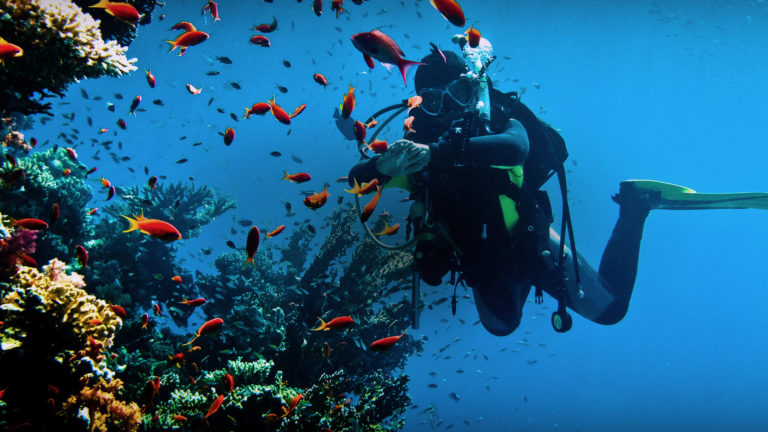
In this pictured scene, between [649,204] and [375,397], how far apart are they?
6387 millimetres

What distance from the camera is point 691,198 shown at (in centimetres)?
634

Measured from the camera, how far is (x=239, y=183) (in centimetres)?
4791

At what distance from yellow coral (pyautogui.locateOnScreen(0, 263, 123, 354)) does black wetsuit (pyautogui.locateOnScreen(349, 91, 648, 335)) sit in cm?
299

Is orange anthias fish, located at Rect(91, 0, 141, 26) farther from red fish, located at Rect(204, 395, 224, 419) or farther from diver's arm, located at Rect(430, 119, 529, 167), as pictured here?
red fish, located at Rect(204, 395, 224, 419)

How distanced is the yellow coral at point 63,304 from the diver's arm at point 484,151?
3.74 meters

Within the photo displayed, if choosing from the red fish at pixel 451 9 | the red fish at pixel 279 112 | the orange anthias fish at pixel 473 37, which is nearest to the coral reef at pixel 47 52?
the red fish at pixel 279 112

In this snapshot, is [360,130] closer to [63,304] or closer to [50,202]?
[63,304]

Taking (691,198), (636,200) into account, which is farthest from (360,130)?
(691,198)

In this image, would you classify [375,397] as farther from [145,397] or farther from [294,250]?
[294,250]

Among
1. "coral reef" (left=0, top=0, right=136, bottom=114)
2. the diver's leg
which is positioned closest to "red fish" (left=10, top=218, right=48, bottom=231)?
"coral reef" (left=0, top=0, right=136, bottom=114)

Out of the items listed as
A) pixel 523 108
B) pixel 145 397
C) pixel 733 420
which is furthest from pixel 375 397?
pixel 733 420

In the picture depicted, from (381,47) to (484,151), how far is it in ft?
5.05

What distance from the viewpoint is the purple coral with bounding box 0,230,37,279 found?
3.12 meters

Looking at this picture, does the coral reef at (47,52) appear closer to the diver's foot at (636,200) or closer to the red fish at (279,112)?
the red fish at (279,112)
